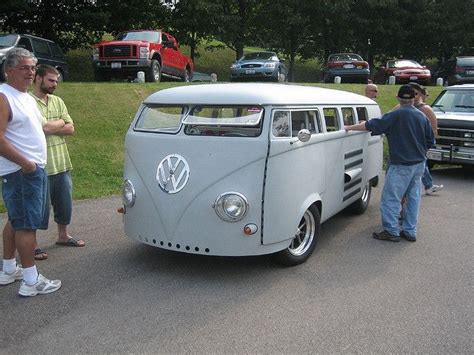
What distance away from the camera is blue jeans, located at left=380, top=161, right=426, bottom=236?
229 inches

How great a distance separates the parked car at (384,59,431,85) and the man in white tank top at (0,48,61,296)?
19561 mm

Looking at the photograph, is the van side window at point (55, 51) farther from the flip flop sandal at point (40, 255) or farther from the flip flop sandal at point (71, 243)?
the flip flop sandal at point (40, 255)

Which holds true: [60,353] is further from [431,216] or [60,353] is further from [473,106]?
[473,106]

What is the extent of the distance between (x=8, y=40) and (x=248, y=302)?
14.2 metres

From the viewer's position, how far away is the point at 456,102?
10.7 m

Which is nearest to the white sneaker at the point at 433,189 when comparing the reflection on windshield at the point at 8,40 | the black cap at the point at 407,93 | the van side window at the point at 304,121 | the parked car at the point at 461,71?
the black cap at the point at 407,93

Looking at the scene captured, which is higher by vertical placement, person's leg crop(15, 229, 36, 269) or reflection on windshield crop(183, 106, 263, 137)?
reflection on windshield crop(183, 106, 263, 137)

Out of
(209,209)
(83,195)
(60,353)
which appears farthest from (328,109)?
(83,195)

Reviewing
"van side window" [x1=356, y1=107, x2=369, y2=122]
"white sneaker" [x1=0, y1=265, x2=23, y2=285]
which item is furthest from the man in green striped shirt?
"van side window" [x1=356, y1=107, x2=369, y2=122]

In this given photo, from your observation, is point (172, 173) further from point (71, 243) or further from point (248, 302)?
point (71, 243)

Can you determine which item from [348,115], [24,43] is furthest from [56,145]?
[24,43]

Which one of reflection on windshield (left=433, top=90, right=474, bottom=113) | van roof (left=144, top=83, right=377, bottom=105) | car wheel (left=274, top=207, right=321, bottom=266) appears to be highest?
van roof (left=144, top=83, right=377, bottom=105)

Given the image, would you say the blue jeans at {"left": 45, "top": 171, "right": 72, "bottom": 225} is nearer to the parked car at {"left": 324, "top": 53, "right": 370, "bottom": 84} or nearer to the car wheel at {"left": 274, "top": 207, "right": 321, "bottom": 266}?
the car wheel at {"left": 274, "top": 207, "right": 321, "bottom": 266}

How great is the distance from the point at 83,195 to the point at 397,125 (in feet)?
15.6
